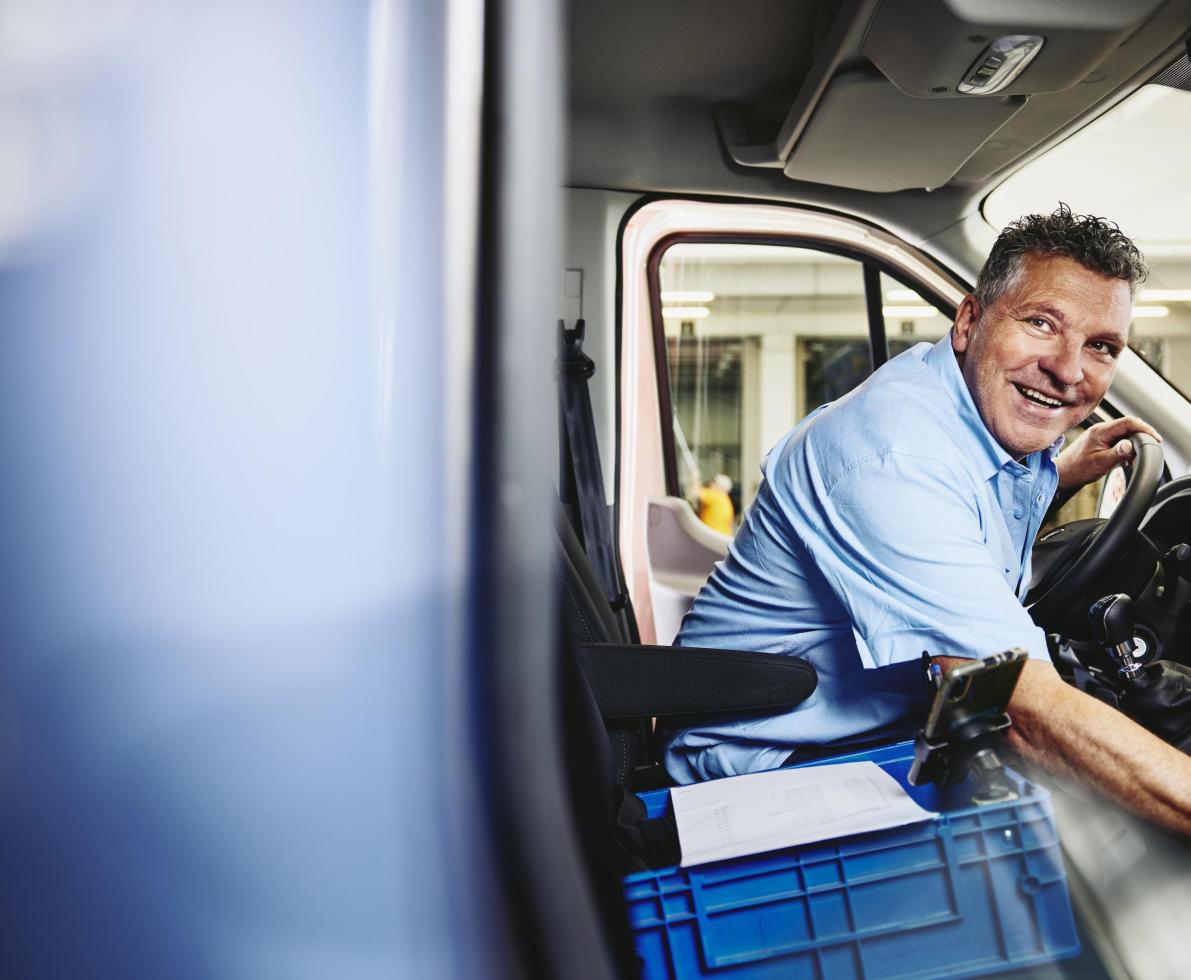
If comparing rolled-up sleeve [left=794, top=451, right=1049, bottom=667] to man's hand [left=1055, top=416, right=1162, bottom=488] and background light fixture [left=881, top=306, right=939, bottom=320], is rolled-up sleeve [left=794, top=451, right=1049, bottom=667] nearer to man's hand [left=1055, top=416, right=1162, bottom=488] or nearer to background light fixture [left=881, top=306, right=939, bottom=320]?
man's hand [left=1055, top=416, right=1162, bottom=488]

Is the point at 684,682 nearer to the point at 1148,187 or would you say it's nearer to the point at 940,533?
the point at 940,533

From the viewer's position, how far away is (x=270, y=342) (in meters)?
0.48

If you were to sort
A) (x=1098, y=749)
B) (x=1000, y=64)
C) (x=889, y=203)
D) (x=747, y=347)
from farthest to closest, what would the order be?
(x=747, y=347) < (x=889, y=203) < (x=1000, y=64) < (x=1098, y=749)

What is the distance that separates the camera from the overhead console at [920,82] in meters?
1.52

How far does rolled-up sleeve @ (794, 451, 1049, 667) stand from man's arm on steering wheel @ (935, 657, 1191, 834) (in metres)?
0.07

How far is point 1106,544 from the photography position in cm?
158

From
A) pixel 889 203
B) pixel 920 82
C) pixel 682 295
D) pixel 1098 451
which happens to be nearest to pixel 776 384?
pixel 682 295

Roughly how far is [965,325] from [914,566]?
586 millimetres

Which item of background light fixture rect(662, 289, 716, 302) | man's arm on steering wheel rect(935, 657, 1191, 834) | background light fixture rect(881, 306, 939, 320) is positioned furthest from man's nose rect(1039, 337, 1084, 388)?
background light fixture rect(662, 289, 716, 302)

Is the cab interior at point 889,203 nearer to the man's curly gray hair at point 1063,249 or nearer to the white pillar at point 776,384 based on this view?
the man's curly gray hair at point 1063,249

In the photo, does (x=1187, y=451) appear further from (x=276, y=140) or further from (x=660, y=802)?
(x=276, y=140)

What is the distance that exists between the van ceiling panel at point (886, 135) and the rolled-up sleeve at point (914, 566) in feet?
3.40

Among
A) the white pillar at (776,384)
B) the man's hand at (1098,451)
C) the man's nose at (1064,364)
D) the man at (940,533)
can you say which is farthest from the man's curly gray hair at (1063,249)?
the white pillar at (776,384)

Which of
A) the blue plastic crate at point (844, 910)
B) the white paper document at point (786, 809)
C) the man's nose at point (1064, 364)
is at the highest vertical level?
the man's nose at point (1064, 364)
